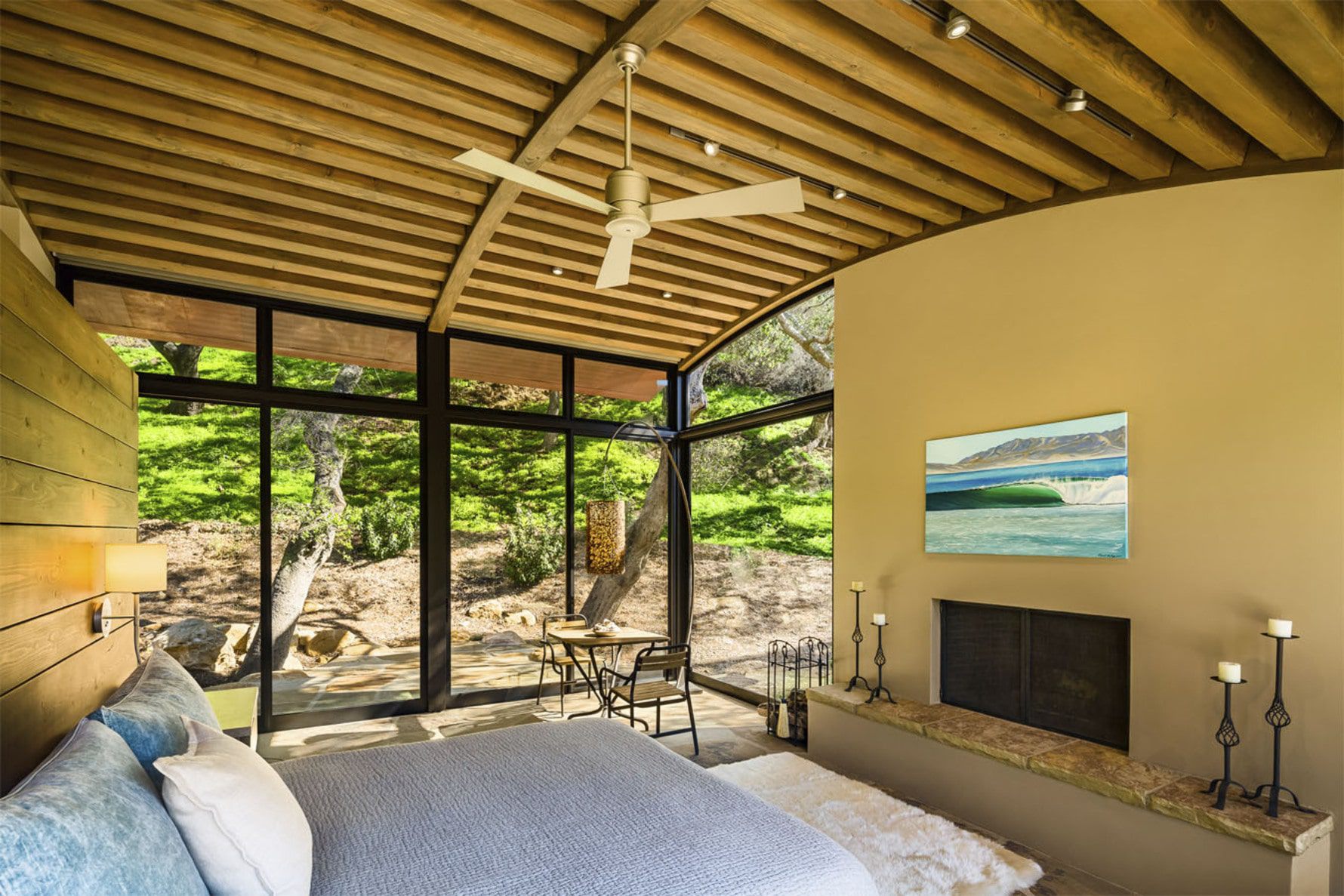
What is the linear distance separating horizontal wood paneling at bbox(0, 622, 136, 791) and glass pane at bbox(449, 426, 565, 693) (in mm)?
2723

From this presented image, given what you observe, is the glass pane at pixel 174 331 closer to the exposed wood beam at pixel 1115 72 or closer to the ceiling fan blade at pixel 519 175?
the ceiling fan blade at pixel 519 175

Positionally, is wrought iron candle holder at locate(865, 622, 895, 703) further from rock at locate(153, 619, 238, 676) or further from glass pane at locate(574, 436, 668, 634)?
rock at locate(153, 619, 238, 676)

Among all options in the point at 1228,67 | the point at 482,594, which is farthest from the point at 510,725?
the point at 1228,67

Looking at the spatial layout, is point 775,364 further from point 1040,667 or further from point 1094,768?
point 1094,768

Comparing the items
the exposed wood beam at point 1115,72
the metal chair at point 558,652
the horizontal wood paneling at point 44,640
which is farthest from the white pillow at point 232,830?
the metal chair at point 558,652

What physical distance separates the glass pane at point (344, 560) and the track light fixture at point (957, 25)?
14.4ft

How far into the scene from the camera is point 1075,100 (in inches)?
114

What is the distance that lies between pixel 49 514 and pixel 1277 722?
4355 mm

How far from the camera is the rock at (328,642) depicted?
5.05 metres

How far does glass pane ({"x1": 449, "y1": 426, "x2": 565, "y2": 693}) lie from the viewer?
18.5 feet

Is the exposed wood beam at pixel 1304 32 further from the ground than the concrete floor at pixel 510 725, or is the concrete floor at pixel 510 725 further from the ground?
the exposed wood beam at pixel 1304 32

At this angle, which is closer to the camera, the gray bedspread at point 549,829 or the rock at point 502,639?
the gray bedspread at point 549,829

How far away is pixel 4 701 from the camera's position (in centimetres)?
188

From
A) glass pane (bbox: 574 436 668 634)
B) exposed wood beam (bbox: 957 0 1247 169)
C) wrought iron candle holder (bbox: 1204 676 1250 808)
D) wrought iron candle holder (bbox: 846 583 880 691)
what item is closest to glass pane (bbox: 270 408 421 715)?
glass pane (bbox: 574 436 668 634)
